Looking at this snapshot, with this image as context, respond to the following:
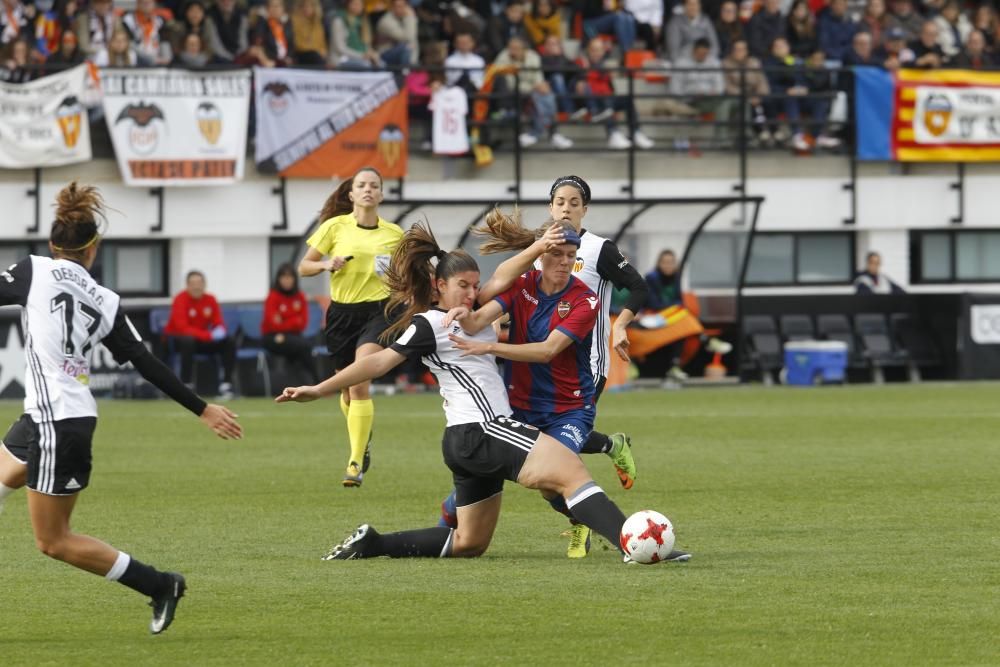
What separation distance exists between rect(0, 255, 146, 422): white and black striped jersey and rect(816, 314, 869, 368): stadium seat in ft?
66.0

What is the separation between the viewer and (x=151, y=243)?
2681 centimetres

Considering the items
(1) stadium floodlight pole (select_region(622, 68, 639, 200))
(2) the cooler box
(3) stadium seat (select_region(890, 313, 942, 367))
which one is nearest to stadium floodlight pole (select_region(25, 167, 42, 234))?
(1) stadium floodlight pole (select_region(622, 68, 639, 200))

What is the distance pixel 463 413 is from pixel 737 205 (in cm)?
1696

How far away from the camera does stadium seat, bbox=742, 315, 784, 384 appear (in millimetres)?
25719

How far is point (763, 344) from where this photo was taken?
26.0 metres

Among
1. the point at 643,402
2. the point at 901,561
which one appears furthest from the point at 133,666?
the point at 643,402

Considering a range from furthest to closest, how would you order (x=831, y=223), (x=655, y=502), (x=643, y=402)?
1. (x=831, y=223)
2. (x=643, y=402)
3. (x=655, y=502)

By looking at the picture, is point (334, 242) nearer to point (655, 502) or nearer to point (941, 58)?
point (655, 502)

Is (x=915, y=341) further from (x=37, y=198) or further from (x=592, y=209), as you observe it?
(x=37, y=198)

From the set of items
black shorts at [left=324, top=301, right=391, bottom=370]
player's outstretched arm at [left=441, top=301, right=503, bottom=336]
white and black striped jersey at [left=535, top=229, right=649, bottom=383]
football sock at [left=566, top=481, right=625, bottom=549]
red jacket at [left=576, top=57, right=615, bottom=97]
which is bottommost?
football sock at [left=566, top=481, right=625, bottom=549]

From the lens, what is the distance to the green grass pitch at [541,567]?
22.5 ft

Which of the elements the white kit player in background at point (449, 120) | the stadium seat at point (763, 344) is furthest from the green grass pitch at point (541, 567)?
the white kit player in background at point (449, 120)

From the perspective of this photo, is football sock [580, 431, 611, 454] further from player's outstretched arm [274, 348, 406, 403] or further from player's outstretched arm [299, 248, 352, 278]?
player's outstretched arm [299, 248, 352, 278]

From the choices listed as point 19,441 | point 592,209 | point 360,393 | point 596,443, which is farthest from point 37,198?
point 19,441
